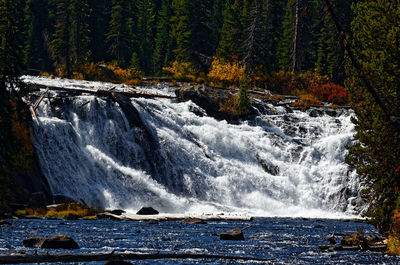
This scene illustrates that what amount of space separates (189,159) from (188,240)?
22269mm

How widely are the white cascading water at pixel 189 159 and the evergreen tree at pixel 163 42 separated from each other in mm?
40384

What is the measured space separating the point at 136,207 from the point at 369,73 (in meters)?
20.4

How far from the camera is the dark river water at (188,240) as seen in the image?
763 inches

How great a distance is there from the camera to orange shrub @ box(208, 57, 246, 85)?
7131 cm

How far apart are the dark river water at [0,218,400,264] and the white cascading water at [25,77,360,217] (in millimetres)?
8683

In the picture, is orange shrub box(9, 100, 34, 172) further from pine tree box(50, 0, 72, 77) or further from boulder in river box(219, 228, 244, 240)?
pine tree box(50, 0, 72, 77)

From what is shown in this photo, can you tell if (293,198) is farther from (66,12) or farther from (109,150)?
(66,12)

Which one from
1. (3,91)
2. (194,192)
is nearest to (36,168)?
(3,91)

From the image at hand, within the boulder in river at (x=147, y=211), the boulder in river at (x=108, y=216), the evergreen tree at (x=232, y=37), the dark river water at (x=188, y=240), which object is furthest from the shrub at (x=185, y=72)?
the dark river water at (x=188, y=240)

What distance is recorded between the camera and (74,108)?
43.2m

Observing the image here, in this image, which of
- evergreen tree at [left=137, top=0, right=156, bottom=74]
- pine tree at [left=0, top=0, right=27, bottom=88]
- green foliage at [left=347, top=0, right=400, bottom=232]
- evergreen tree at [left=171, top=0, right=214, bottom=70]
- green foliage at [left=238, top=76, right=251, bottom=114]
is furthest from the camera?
evergreen tree at [left=137, top=0, right=156, bottom=74]

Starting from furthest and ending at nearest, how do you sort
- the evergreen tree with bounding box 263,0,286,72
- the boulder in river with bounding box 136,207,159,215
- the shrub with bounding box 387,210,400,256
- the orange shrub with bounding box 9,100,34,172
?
1. the evergreen tree with bounding box 263,0,286,72
2. the boulder in river with bounding box 136,207,159,215
3. the orange shrub with bounding box 9,100,34,172
4. the shrub with bounding box 387,210,400,256

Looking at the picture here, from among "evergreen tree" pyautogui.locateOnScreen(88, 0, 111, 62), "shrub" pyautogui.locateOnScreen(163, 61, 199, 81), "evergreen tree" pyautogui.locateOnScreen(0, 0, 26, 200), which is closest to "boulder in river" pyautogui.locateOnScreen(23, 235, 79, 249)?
"evergreen tree" pyautogui.locateOnScreen(0, 0, 26, 200)

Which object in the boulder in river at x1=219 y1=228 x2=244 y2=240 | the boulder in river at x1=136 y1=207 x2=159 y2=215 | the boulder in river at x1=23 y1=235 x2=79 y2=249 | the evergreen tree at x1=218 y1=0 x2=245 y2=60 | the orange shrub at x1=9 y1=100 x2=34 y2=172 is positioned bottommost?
the boulder in river at x1=136 y1=207 x2=159 y2=215
